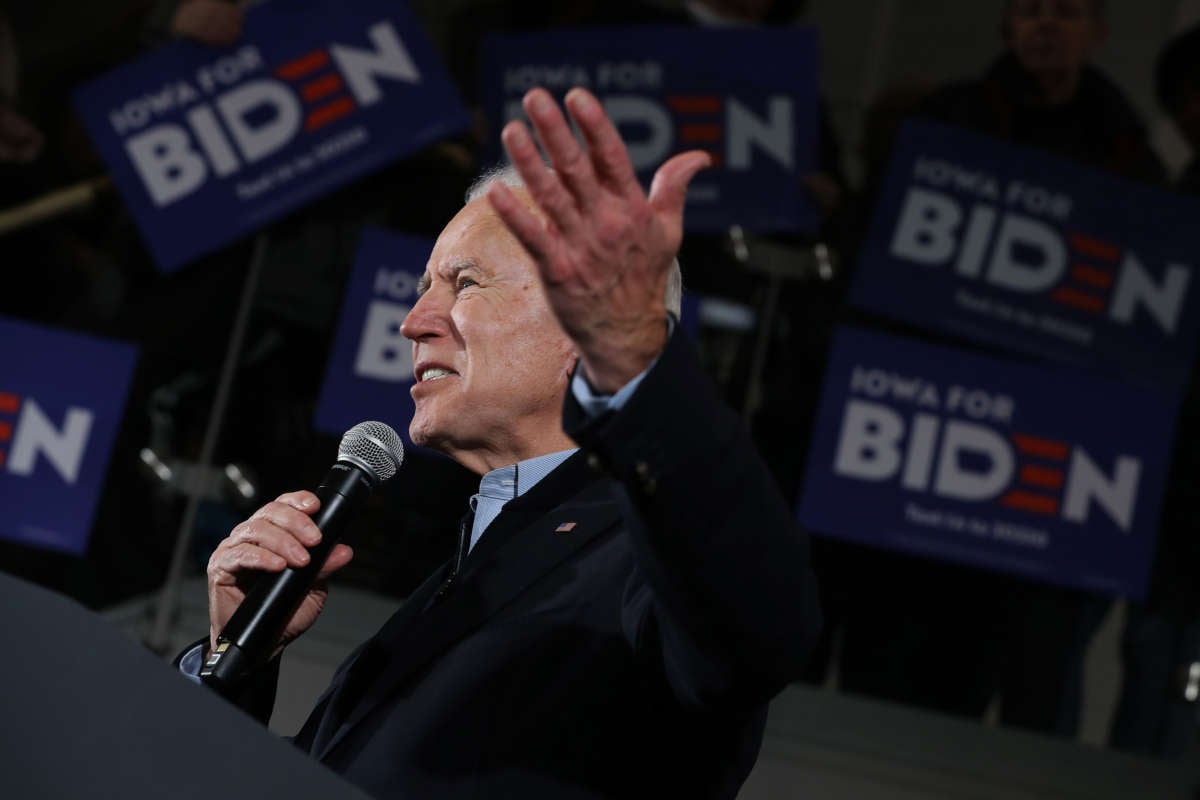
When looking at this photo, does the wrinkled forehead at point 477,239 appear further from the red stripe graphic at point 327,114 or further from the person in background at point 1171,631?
the person in background at point 1171,631

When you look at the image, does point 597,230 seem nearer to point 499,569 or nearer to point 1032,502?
point 499,569

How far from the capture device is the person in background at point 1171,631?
353 cm

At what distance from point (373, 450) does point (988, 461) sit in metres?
2.39

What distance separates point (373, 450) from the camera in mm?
1508

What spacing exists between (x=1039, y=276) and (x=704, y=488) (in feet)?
9.81

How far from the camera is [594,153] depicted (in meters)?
0.92

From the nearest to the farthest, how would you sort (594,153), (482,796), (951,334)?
(594,153) → (482,796) → (951,334)

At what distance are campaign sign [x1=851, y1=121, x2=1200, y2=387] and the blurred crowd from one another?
0.33 feet

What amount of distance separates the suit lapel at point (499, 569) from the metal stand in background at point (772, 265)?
2.41 metres

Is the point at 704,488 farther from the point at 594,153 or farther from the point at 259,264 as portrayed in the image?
the point at 259,264

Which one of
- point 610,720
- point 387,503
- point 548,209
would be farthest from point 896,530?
point 548,209

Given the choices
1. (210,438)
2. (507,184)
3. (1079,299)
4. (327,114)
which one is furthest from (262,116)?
(507,184)

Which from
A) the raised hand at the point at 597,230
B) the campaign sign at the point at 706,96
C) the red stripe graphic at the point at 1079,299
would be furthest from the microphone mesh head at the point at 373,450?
the red stripe graphic at the point at 1079,299

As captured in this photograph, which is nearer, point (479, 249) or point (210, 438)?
point (479, 249)
